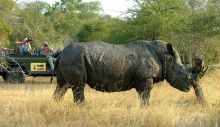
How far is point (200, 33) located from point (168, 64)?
10.2 meters

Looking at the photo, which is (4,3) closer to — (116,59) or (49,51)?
(49,51)

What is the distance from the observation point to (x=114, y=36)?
23969mm

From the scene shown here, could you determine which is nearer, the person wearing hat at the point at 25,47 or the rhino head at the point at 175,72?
the rhino head at the point at 175,72

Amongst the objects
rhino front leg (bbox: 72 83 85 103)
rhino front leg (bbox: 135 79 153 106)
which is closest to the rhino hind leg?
rhino front leg (bbox: 72 83 85 103)

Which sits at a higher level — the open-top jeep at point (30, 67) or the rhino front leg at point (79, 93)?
the rhino front leg at point (79, 93)

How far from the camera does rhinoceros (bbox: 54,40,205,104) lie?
11711mm

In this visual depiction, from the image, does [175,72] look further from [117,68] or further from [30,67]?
[30,67]

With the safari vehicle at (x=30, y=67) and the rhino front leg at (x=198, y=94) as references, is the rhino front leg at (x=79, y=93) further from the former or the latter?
the safari vehicle at (x=30, y=67)

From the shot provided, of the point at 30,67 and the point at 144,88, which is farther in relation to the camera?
the point at 30,67

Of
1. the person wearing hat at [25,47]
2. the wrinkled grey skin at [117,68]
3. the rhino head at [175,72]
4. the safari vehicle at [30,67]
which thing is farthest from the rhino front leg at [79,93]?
the person wearing hat at [25,47]

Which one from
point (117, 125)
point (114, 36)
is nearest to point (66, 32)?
point (114, 36)

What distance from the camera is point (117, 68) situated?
39.5 feet

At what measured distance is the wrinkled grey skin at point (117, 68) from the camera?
38.4ft

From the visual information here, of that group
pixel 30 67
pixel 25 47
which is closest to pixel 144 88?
pixel 30 67
